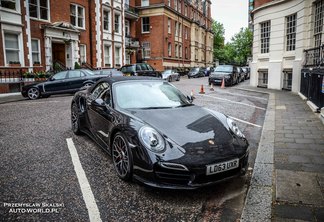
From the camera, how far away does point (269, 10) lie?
18297 millimetres

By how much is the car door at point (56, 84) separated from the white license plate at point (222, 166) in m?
12.5

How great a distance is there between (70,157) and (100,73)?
1130 centimetres

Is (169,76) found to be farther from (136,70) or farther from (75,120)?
(75,120)

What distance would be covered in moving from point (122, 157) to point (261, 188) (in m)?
1.93

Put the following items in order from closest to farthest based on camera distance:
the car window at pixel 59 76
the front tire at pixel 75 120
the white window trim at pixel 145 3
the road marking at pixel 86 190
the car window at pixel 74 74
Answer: the road marking at pixel 86 190, the front tire at pixel 75 120, the car window at pixel 59 76, the car window at pixel 74 74, the white window trim at pixel 145 3

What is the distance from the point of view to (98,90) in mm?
5316

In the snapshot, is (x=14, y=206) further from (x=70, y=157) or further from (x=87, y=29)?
(x=87, y=29)

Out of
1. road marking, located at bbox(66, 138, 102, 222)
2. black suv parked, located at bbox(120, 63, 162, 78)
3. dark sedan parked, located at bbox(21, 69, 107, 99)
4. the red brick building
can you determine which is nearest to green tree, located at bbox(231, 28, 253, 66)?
the red brick building

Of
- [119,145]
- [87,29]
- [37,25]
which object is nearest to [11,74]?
[37,25]

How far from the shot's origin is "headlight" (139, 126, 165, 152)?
10.7 feet

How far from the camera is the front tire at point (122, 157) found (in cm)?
353

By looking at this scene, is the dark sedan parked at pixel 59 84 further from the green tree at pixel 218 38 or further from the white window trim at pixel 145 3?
the green tree at pixel 218 38

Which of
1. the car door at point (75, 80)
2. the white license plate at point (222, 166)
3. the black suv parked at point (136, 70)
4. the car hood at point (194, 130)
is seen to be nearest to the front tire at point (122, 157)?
the car hood at point (194, 130)

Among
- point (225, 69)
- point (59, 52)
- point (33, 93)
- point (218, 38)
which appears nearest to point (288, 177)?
point (33, 93)
